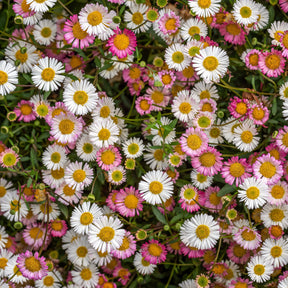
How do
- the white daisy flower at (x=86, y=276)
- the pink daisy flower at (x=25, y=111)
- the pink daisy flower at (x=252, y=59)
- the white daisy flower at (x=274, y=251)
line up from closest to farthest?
the pink daisy flower at (x=252, y=59) → the white daisy flower at (x=274, y=251) → the pink daisy flower at (x=25, y=111) → the white daisy flower at (x=86, y=276)

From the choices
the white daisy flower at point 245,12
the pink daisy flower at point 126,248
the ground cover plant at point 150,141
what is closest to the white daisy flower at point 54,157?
the ground cover plant at point 150,141

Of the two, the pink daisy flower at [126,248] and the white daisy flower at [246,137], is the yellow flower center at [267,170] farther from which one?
the pink daisy flower at [126,248]

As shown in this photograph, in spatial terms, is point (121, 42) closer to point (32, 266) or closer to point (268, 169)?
point (268, 169)

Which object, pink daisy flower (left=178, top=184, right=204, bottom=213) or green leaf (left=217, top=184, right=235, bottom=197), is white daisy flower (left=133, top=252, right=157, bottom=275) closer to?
pink daisy flower (left=178, top=184, right=204, bottom=213)

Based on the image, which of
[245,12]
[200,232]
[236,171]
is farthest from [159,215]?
[245,12]

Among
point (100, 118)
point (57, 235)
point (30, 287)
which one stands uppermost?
point (100, 118)

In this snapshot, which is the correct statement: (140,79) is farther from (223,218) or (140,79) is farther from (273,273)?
(273,273)

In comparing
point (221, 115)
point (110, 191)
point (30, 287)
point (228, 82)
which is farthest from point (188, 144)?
point (30, 287)
